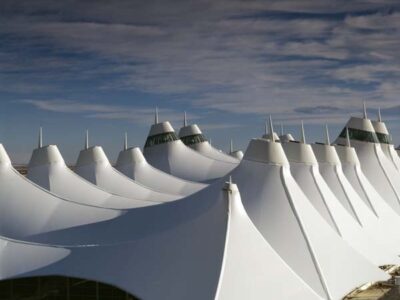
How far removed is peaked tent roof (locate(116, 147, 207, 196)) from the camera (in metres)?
40.5

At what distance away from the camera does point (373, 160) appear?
42.5 m

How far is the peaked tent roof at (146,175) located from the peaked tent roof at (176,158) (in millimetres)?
4972

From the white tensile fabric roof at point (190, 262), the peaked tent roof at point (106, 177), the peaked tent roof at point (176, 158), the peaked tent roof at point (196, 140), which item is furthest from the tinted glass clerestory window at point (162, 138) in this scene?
the white tensile fabric roof at point (190, 262)

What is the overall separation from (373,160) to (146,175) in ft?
Result: 51.1

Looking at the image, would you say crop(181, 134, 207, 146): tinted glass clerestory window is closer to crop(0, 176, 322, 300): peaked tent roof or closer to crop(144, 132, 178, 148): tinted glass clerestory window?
crop(144, 132, 178, 148): tinted glass clerestory window

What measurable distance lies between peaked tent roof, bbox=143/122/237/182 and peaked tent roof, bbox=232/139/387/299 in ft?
73.6

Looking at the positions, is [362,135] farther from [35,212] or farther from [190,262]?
[190,262]

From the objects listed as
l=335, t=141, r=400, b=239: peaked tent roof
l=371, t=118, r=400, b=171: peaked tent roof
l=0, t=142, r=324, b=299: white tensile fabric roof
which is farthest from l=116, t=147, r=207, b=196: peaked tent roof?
l=0, t=142, r=324, b=299: white tensile fabric roof

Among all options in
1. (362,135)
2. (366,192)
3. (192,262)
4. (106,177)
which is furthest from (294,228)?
(362,135)

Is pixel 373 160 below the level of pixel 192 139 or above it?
below

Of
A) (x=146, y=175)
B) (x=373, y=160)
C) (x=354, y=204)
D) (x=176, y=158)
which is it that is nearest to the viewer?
(x=354, y=204)

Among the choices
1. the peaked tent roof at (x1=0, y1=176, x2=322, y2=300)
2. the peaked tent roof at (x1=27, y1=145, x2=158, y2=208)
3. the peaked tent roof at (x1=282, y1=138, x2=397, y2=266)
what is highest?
the peaked tent roof at (x1=27, y1=145, x2=158, y2=208)

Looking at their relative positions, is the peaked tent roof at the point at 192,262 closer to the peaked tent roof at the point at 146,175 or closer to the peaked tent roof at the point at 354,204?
the peaked tent roof at the point at 354,204

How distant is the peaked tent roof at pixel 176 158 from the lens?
48.2 meters
